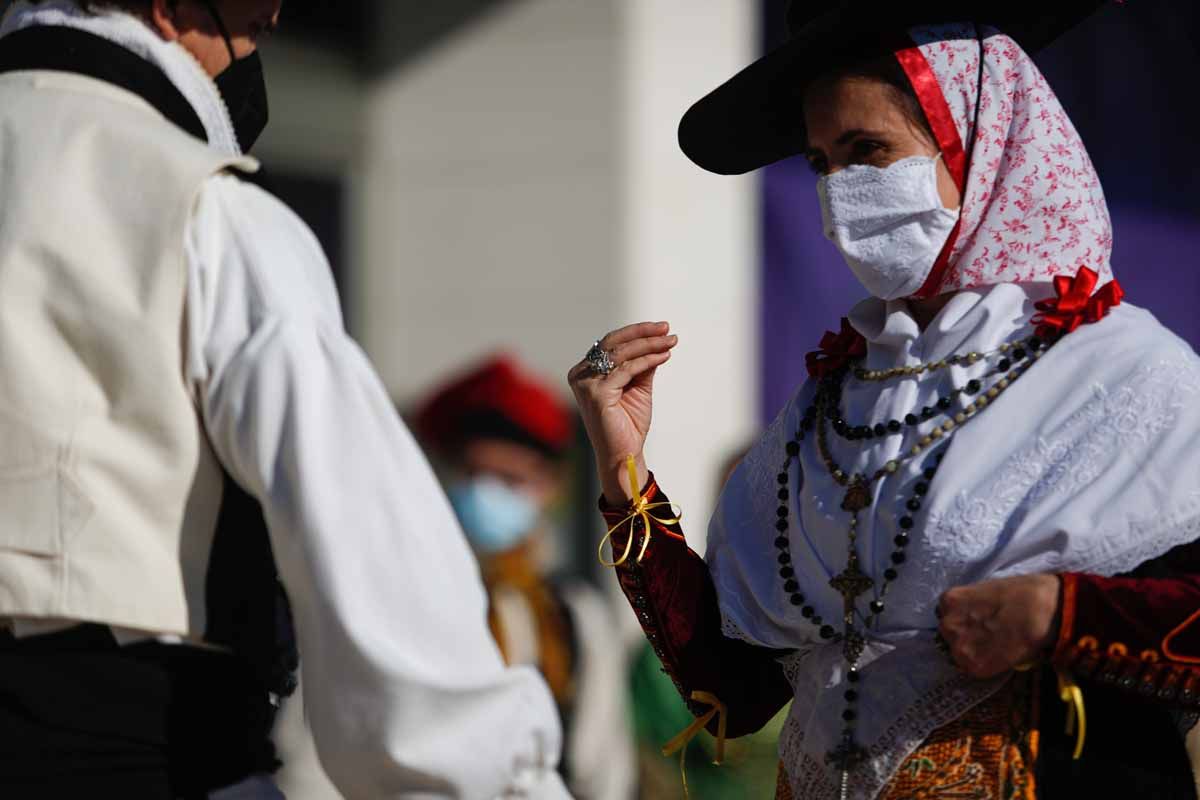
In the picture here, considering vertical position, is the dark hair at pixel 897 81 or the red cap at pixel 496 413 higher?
the dark hair at pixel 897 81

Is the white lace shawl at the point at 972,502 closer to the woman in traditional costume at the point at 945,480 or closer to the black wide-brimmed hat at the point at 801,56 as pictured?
the woman in traditional costume at the point at 945,480

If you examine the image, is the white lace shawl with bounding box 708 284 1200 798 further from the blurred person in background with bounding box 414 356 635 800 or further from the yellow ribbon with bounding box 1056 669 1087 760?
the blurred person in background with bounding box 414 356 635 800

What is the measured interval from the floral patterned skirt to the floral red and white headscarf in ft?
→ 1.82

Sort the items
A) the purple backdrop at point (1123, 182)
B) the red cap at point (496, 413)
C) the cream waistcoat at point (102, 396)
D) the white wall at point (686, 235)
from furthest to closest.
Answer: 1. the white wall at point (686, 235)
2. the purple backdrop at point (1123, 182)
3. the red cap at point (496, 413)
4. the cream waistcoat at point (102, 396)

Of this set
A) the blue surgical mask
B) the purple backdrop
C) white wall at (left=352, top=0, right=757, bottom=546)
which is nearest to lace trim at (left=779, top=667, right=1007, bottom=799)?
the blue surgical mask

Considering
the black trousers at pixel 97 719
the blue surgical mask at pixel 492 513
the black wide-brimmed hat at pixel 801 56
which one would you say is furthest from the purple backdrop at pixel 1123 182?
the black trousers at pixel 97 719

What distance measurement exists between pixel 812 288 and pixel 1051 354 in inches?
162

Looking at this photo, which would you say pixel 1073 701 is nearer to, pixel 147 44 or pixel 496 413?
pixel 147 44

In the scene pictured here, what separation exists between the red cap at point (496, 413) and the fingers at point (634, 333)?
2966mm

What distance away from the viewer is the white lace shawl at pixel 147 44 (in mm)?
2268

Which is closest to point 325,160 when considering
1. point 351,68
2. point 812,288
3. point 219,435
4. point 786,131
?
point 351,68

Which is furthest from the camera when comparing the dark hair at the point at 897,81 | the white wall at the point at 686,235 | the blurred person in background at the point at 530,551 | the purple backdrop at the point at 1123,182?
the white wall at the point at 686,235

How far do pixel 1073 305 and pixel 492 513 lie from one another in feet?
10.7

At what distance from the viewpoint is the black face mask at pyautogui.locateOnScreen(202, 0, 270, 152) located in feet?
7.85
